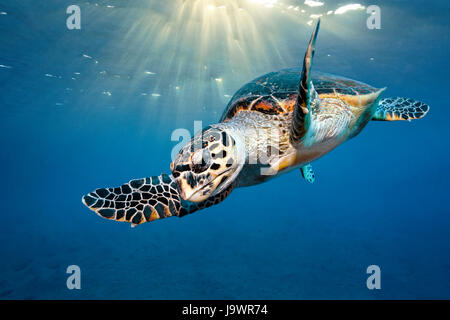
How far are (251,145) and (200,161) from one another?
100cm

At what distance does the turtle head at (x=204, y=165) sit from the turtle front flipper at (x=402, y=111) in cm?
419

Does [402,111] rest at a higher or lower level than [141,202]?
higher

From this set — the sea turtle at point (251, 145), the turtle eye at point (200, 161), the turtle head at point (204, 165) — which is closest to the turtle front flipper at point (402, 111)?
the sea turtle at point (251, 145)

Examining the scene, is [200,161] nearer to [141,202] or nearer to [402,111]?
[141,202]

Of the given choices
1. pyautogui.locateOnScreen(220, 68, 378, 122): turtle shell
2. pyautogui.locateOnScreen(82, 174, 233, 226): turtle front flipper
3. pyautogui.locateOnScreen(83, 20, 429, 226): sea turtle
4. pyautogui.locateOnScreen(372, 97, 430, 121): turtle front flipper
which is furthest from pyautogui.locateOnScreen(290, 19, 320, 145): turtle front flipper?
pyautogui.locateOnScreen(372, 97, 430, 121): turtle front flipper

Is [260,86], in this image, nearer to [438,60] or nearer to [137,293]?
[137,293]

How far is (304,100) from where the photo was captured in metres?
2.40

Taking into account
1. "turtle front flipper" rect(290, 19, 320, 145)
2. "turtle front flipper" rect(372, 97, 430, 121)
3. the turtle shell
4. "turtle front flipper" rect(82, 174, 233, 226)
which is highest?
"turtle front flipper" rect(372, 97, 430, 121)

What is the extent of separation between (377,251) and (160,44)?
16.9 metres

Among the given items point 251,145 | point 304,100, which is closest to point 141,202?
point 251,145

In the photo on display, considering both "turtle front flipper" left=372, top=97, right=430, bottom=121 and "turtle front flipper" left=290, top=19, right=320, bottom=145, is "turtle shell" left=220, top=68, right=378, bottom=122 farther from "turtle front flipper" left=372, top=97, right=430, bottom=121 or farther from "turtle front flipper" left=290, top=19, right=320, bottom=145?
"turtle front flipper" left=372, top=97, right=430, bottom=121

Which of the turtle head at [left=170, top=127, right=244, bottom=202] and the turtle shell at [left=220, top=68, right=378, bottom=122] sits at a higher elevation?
the turtle shell at [left=220, top=68, right=378, bottom=122]

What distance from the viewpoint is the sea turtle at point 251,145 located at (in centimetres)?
243

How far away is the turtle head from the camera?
7.77 ft
